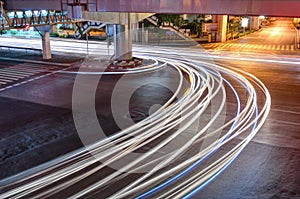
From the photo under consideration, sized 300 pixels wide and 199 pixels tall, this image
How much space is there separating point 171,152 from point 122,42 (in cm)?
1617

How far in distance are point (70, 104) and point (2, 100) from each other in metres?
3.77

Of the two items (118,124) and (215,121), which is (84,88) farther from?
(215,121)

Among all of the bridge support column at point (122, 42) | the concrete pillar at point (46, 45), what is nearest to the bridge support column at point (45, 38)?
the concrete pillar at point (46, 45)

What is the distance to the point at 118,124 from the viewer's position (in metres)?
12.7

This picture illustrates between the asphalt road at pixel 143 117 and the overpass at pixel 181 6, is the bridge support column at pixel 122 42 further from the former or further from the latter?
the overpass at pixel 181 6

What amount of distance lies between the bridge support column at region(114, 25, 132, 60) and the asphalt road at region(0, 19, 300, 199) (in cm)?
457

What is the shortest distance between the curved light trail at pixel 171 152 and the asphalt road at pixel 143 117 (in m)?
0.45

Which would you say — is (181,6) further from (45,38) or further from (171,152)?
(45,38)

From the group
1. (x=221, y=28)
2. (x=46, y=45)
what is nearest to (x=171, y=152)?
(x=46, y=45)

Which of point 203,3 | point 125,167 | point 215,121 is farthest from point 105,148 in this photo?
point 203,3

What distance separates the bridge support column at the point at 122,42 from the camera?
80.5 feet

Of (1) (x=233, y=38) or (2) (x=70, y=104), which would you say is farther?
(1) (x=233, y=38)

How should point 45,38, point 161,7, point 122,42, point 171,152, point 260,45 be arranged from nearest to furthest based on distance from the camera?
point 171,152
point 161,7
point 122,42
point 45,38
point 260,45

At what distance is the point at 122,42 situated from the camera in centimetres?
2495
